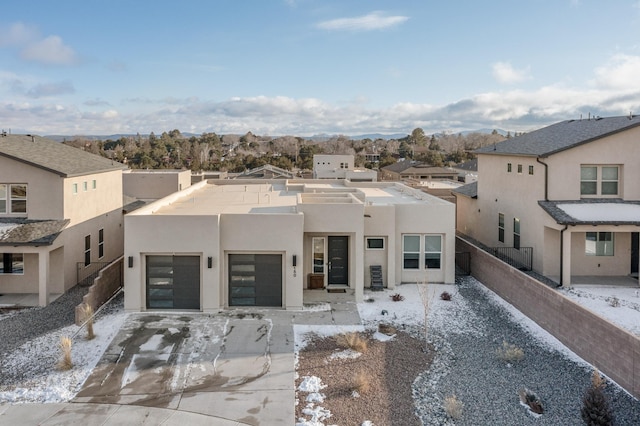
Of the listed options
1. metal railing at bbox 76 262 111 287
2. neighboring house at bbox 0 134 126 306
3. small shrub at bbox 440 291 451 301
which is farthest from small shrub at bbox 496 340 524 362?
metal railing at bbox 76 262 111 287

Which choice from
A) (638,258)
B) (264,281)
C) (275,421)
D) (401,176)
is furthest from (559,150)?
(401,176)

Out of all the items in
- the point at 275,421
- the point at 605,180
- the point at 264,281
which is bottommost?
the point at 275,421

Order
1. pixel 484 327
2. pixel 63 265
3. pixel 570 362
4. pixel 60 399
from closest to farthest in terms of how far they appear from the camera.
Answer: pixel 60 399, pixel 570 362, pixel 484 327, pixel 63 265

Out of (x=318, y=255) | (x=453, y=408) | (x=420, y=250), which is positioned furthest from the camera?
(x=420, y=250)

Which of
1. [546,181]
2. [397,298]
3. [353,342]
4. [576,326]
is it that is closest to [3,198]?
[353,342]

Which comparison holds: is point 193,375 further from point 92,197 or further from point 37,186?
point 92,197

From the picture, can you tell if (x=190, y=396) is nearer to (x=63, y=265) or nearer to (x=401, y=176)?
(x=63, y=265)

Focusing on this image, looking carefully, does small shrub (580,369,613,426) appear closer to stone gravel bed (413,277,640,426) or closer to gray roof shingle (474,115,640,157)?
stone gravel bed (413,277,640,426)
